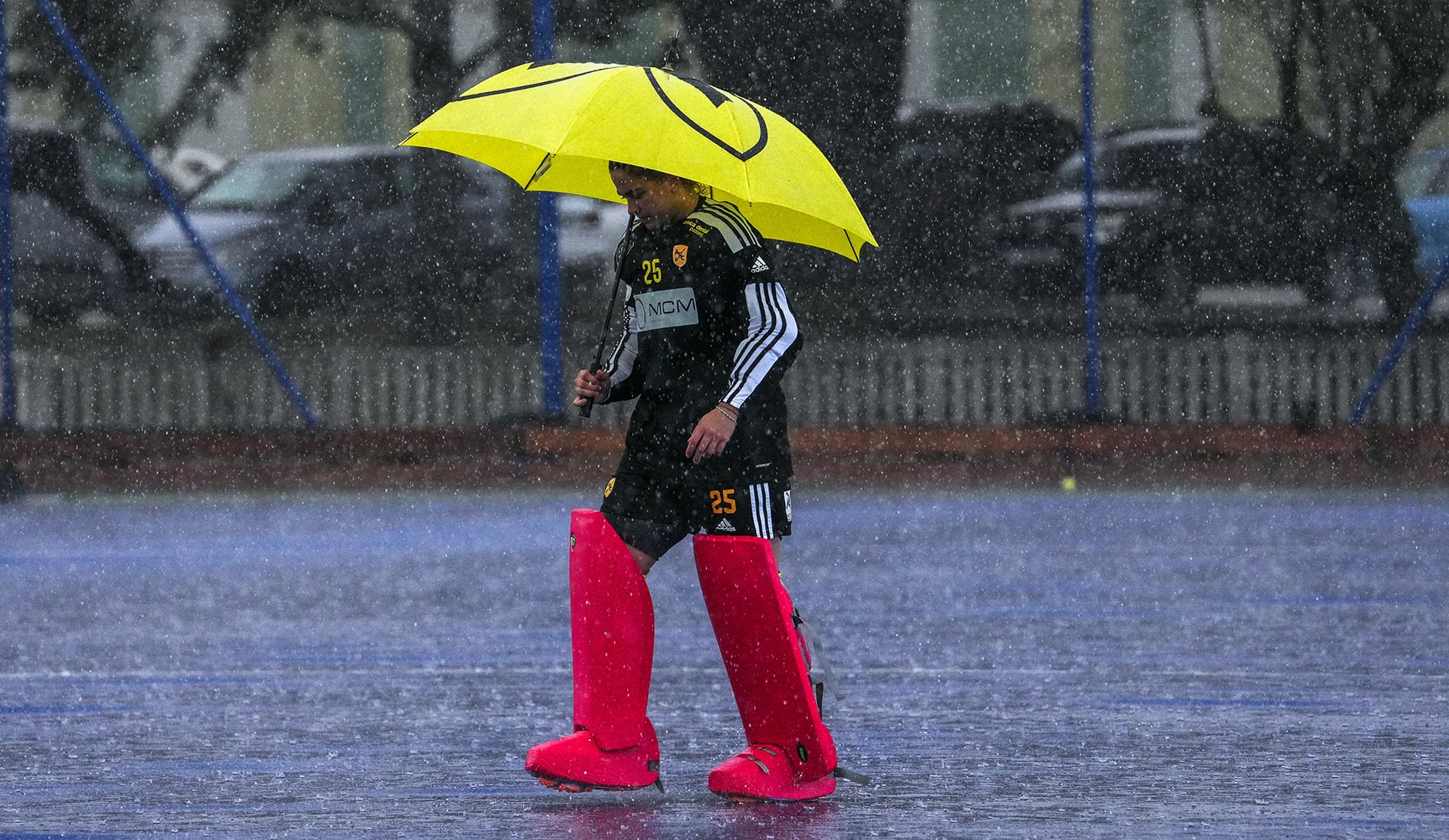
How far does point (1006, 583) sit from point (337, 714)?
161 inches

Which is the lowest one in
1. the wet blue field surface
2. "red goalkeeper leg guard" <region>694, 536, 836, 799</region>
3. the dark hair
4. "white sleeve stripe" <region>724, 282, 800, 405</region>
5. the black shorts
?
the wet blue field surface

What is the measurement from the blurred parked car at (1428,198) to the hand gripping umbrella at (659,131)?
12.5m

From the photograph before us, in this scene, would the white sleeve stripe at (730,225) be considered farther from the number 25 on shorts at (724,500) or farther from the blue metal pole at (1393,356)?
the blue metal pole at (1393,356)

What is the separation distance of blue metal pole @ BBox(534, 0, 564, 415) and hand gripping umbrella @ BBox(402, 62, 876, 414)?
10647mm

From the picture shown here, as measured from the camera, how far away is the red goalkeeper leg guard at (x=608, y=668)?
5754mm

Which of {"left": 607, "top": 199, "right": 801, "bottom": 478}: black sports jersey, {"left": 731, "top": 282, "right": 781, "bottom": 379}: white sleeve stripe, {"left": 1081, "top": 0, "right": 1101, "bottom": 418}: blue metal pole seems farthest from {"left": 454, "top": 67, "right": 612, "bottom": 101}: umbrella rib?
{"left": 1081, "top": 0, "right": 1101, "bottom": 418}: blue metal pole

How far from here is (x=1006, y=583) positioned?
34.7 feet

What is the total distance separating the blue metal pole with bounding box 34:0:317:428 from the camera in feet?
55.0

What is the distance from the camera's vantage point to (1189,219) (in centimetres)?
1867

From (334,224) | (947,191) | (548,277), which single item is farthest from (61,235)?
(947,191)

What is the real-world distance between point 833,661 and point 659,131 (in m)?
3.07

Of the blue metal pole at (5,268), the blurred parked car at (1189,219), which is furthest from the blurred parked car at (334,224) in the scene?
the blurred parked car at (1189,219)

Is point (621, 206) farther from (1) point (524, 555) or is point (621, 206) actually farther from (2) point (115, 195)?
(1) point (524, 555)

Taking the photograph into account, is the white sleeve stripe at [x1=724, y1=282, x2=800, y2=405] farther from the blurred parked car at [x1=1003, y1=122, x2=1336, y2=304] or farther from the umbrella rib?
the blurred parked car at [x1=1003, y1=122, x2=1336, y2=304]
